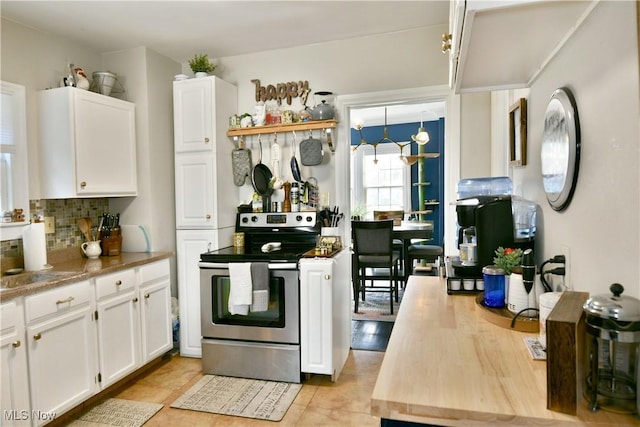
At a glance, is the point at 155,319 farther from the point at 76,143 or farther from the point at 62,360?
the point at 76,143

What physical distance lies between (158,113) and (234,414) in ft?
7.90

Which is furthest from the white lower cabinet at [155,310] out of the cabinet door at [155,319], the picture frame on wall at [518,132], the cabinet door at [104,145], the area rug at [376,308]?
the picture frame on wall at [518,132]

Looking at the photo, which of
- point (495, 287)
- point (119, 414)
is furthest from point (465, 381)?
point (119, 414)

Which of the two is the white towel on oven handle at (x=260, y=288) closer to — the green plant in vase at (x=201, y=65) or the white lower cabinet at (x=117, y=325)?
the white lower cabinet at (x=117, y=325)

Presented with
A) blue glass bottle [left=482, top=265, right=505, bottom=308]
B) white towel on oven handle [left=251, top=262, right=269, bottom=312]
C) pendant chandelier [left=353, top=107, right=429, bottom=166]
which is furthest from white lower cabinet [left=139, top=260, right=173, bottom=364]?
pendant chandelier [left=353, top=107, right=429, bottom=166]

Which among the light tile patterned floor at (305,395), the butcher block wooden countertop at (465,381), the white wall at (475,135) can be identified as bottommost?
the light tile patterned floor at (305,395)

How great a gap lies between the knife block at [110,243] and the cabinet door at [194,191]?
0.47 meters

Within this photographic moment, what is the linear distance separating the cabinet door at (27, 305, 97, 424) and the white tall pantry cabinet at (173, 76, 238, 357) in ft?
2.91

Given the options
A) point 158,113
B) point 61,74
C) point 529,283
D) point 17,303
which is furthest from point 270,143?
point 529,283

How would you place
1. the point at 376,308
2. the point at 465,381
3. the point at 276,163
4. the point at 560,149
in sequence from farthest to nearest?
the point at 376,308
the point at 276,163
the point at 560,149
the point at 465,381

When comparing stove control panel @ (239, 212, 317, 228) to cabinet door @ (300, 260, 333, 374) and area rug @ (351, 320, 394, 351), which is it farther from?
area rug @ (351, 320, 394, 351)

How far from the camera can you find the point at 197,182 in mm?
3168

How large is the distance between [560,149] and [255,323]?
2.18m

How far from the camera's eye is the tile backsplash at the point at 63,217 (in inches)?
102
